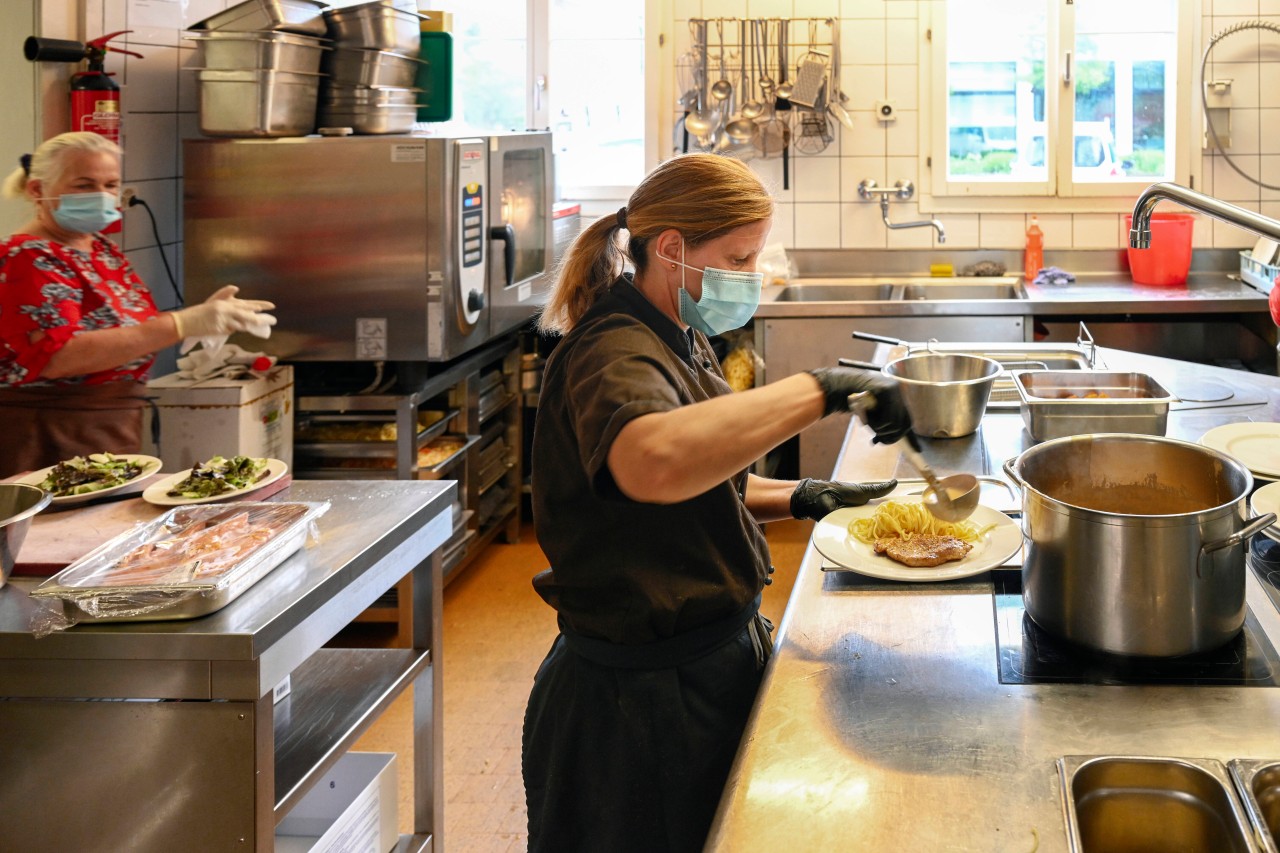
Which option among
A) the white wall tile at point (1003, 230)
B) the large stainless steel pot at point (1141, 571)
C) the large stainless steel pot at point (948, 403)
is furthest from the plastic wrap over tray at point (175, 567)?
the white wall tile at point (1003, 230)

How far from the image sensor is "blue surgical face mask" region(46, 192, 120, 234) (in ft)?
9.37

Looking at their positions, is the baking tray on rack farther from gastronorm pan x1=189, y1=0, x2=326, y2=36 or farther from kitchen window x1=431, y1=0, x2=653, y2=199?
kitchen window x1=431, y1=0, x2=653, y2=199

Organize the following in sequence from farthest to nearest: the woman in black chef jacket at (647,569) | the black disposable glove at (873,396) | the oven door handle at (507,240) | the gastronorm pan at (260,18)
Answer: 1. the oven door handle at (507,240)
2. the gastronorm pan at (260,18)
3. the woman in black chef jacket at (647,569)
4. the black disposable glove at (873,396)

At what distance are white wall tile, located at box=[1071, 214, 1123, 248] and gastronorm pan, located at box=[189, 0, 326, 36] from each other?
318 cm

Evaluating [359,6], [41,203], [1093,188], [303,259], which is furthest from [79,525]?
[1093,188]

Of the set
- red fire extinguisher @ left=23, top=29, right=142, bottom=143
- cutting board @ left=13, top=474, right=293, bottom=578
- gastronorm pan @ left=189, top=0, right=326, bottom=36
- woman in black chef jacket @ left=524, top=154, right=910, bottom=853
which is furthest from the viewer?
gastronorm pan @ left=189, top=0, right=326, bottom=36

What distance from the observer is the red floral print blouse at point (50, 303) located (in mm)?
2762

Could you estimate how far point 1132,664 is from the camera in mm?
1373

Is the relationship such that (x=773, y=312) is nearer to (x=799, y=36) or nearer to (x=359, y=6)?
(x=799, y=36)

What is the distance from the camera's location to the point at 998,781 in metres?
1.16

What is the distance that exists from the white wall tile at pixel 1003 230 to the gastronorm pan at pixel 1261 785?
13.9 feet

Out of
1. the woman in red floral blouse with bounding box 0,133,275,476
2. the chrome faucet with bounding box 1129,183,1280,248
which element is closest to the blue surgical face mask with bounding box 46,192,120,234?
the woman in red floral blouse with bounding box 0,133,275,476

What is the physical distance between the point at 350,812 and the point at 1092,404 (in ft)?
4.88

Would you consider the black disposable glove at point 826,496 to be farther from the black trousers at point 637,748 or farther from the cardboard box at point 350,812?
the cardboard box at point 350,812
